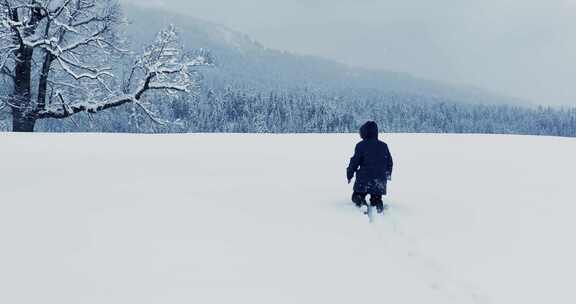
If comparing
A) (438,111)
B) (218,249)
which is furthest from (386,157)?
(438,111)

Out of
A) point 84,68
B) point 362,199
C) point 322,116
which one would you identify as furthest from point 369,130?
point 322,116

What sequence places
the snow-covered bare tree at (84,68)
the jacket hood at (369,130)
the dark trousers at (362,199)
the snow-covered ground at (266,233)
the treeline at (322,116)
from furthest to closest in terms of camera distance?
1. the treeline at (322,116)
2. the snow-covered bare tree at (84,68)
3. the jacket hood at (369,130)
4. the dark trousers at (362,199)
5. the snow-covered ground at (266,233)

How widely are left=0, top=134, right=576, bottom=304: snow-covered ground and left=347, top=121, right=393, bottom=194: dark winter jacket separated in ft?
1.36

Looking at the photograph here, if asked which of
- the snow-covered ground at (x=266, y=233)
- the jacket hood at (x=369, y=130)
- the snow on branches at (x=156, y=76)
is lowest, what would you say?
the snow-covered ground at (x=266, y=233)

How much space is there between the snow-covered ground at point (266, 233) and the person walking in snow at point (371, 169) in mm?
314

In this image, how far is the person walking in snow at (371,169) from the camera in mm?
7668

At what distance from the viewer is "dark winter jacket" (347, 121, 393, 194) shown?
25.2 feet

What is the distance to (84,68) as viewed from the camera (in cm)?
1755

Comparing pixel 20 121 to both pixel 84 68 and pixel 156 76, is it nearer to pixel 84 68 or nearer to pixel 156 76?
pixel 84 68

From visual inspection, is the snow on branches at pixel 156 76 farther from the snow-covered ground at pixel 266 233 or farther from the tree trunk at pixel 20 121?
the snow-covered ground at pixel 266 233

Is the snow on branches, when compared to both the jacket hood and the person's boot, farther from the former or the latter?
the person's boot

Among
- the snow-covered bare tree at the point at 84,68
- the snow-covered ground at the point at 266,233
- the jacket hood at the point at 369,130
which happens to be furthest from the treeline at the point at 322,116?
the jacket hood at the point at 369,130

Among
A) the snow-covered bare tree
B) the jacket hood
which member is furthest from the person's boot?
the snow-covered bare tree

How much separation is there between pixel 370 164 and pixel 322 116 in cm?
11428
